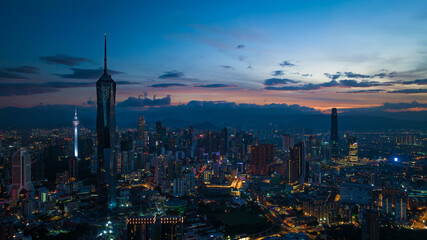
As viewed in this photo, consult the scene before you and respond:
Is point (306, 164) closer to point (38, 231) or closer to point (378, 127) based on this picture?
point (38, 231)

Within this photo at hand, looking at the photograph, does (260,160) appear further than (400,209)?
Yes

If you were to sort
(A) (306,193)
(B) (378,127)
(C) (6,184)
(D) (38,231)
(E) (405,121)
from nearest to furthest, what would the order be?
1. (D) (38,231)
2. (C) (6,184)
3. (A) (306,193)
4. (E) (405,121)
5. (B) (378,127)

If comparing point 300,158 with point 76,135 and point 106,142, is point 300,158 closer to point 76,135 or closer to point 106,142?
point 106,142

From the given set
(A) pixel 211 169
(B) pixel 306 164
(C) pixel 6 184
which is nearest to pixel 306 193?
(B) pixel 306 164

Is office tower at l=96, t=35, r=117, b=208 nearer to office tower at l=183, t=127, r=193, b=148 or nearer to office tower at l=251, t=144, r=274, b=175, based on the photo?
office tower at l=251, t=144, r=274, b=175

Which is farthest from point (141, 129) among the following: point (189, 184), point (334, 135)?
point (334, 135)
